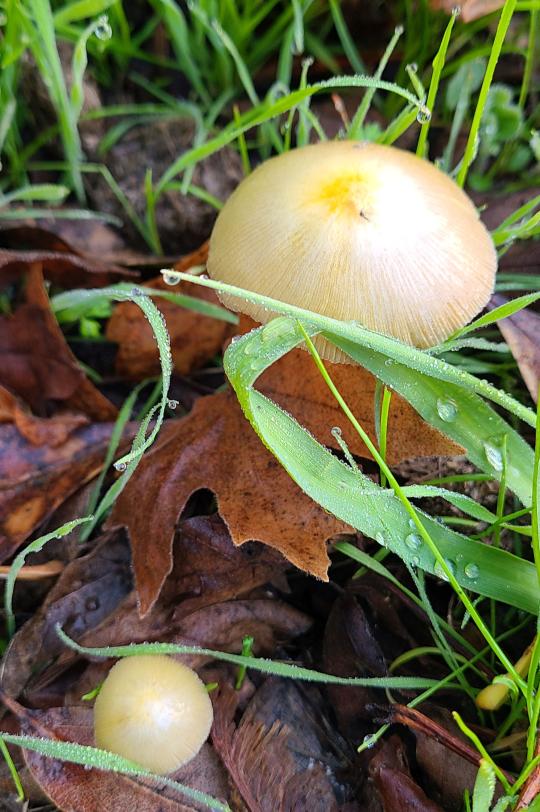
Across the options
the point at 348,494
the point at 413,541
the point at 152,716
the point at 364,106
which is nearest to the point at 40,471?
the point at 152,716

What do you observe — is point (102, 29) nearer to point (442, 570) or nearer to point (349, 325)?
point (349, 325)

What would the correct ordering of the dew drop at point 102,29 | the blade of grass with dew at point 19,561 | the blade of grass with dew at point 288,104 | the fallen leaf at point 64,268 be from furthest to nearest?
the fallen leaf at point 64,268 < the dew drop at point 102,29 < the blade of grass with dew at point 288,104 < the blade of grass with dew at point 19,561

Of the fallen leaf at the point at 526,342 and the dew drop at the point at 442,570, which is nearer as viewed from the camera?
the dew drop at the point at 442,570

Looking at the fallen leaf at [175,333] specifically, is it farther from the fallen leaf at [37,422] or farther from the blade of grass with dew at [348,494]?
the blade of grass with dew at [348,494]

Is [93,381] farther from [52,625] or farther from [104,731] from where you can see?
[104,731]

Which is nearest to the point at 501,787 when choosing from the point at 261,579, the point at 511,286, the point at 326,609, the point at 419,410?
the point at 326,609

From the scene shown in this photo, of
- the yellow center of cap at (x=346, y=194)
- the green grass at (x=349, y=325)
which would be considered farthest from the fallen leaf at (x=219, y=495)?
the yellow center of cap at (x=346, y=194)

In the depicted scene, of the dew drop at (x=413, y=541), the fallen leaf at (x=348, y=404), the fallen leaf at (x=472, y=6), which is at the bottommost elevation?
the dew drop at (x=413, y=541)
